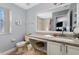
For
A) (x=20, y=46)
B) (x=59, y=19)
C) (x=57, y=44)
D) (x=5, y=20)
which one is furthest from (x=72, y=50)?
(x=5, y=20)

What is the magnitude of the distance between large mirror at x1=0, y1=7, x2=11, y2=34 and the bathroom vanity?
376 millimetres

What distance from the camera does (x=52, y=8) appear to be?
110cm

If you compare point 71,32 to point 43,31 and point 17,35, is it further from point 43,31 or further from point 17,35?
point 17,35

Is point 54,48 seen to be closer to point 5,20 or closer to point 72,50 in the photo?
point 72,50

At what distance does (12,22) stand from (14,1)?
32 centimetres

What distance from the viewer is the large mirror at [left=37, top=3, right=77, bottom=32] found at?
3.41ft

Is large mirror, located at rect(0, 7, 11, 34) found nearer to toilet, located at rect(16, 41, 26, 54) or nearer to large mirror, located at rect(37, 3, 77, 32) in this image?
toilet, located at rect(16, 41, 26, 54)

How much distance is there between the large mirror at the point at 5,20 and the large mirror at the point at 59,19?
18.6 inches

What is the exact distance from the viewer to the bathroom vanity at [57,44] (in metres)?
0.89

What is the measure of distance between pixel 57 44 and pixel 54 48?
0.27 ft

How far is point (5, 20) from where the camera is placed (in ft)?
3.63

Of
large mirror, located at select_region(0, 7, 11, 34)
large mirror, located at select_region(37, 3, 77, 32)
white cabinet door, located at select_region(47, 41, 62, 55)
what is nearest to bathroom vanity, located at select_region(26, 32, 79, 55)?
white cabinet door, located at select_region(47, 41, 62, 55)

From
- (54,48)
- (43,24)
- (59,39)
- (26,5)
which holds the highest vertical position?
(26,5)

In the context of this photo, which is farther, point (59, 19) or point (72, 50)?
point (59, 19)
